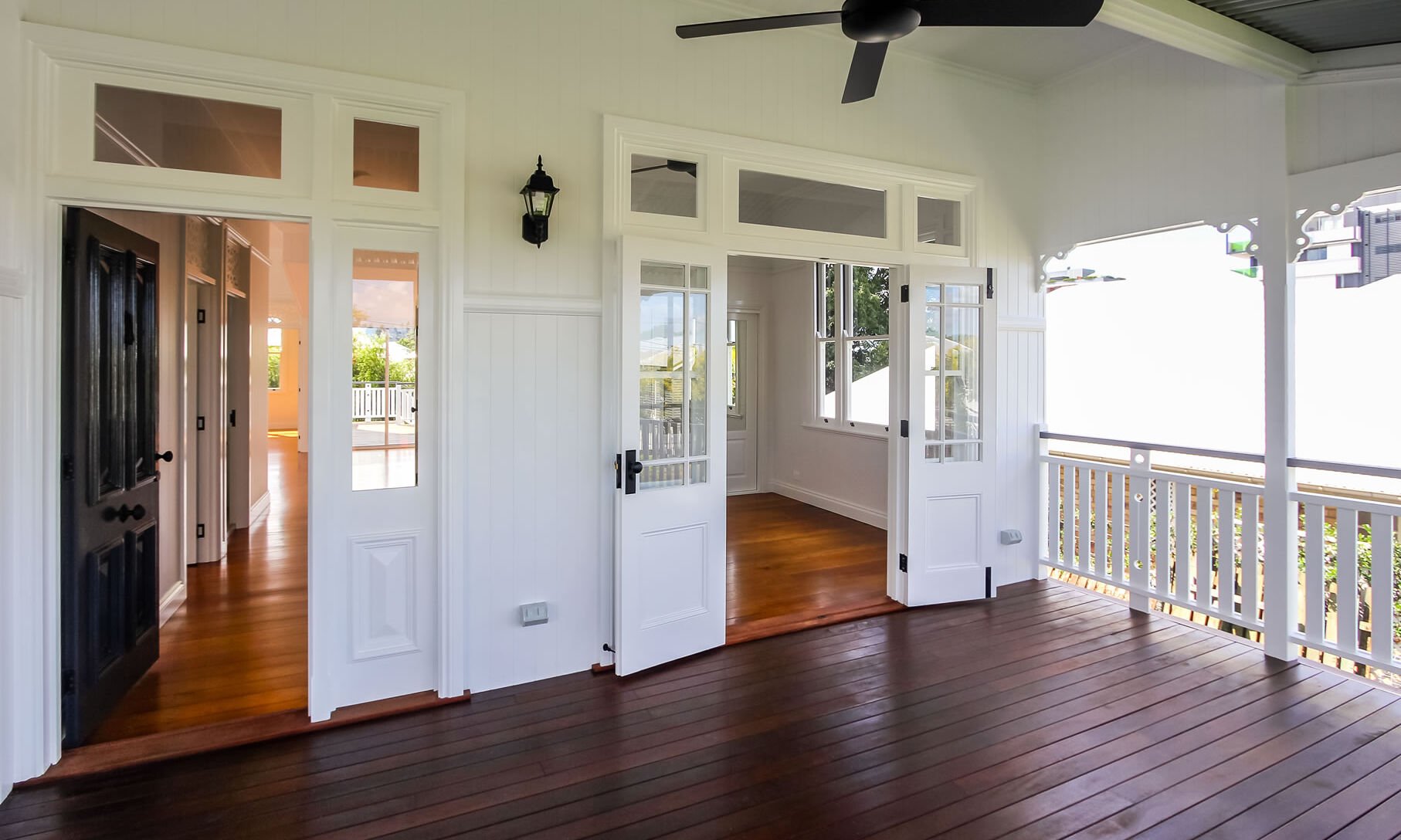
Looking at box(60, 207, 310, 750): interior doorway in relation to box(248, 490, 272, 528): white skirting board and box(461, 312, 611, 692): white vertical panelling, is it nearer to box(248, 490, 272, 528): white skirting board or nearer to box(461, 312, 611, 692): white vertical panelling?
box(248, 490, 272, 528): white skirting board

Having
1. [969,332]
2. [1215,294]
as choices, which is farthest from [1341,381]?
[969,332]

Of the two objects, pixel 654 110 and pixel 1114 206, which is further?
pixel 1114 206

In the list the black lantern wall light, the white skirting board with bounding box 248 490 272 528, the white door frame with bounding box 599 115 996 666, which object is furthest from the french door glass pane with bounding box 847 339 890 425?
the white skirting board with bounding box 248 490 272 528

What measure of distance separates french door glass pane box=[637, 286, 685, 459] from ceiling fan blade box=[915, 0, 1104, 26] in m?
1.59

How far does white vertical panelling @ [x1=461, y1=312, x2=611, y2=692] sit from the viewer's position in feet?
9.77

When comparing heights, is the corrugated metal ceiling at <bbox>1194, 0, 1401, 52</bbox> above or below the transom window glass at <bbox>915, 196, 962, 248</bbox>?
above

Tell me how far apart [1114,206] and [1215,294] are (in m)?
2.96

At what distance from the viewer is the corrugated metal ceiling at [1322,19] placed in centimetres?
282

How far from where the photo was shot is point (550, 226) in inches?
122

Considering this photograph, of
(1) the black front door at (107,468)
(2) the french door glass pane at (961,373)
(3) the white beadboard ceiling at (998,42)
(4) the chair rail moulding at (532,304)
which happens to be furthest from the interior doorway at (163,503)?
(2) the french door glass pane at (961,373)

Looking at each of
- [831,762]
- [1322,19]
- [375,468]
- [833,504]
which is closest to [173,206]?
[375,468]

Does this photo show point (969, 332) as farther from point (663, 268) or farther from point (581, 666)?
point (581, 666)

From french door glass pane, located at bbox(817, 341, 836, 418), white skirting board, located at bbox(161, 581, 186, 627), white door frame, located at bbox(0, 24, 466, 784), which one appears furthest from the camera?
french door glass pane, located at bbox(817, 341, 836, 418)

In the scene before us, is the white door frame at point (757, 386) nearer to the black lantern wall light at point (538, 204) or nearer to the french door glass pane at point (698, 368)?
the french door glass pane at point (698, 368)
